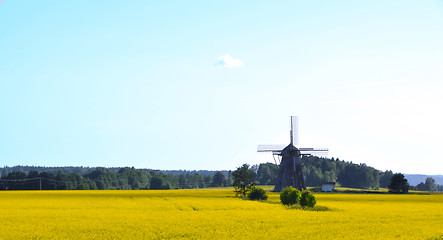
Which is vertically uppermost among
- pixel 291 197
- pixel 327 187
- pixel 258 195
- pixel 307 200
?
pixel 291 197

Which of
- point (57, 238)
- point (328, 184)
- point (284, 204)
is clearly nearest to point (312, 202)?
point (284, 204)

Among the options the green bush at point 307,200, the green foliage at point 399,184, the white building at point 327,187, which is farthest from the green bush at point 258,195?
the green foliage at point 399,184

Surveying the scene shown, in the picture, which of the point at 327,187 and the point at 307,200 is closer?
the point at 307,200

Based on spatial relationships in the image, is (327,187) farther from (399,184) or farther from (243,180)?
(243,180)

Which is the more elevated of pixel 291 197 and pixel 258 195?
pixel 291 197

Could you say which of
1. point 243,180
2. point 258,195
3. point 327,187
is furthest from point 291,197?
point 327,187

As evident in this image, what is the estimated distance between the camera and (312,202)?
69.6 m

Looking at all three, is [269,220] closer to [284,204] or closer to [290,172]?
[284,204]

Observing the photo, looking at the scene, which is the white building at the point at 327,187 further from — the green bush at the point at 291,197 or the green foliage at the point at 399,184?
the green bush at the point at 291,197

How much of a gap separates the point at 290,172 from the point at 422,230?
7898 cm

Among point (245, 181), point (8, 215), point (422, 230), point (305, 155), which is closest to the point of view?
point (422, 230)

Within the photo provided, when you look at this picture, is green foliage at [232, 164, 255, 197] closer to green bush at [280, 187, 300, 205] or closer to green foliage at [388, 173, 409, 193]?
green bush at [280, 187, 300, 205]

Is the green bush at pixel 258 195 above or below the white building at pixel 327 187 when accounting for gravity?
above

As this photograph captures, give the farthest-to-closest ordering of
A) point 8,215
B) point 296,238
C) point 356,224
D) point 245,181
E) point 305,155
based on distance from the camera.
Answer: point 305,155 < point 245,181 < point 8,215 < point 356,224 < point 296,238
